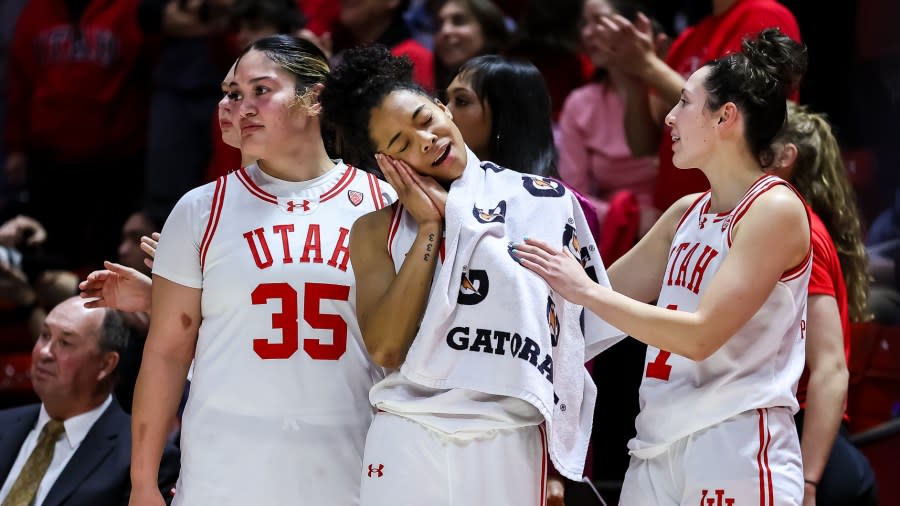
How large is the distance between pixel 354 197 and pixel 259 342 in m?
0.50

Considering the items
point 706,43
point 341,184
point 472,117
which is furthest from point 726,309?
point 706,43

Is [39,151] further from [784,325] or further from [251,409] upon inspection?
[784,325]

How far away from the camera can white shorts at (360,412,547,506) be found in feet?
9.57

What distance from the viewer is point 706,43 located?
15.7 feet

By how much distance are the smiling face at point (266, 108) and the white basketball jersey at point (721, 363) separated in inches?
44.3

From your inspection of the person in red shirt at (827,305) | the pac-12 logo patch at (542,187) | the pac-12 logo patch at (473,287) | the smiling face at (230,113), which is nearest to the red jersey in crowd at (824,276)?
the person in red shirt at (827,305)

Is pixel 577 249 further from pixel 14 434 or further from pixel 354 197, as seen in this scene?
pixel 14 434

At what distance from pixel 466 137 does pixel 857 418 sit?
2.04 m

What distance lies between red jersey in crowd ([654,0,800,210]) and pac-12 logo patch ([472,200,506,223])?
5.11ft

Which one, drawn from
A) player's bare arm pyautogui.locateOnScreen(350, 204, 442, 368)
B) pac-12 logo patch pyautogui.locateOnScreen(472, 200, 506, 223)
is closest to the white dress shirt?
player's bare arm pyautogui.locateOnScreen(350, 204, 442, 368)

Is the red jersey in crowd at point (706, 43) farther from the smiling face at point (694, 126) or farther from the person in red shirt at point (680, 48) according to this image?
the smiling face at point (694, 126)

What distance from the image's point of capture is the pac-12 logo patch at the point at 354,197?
3520 mm

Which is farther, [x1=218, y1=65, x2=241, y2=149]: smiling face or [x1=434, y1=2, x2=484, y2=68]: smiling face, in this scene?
[x1=434, y1=2, x2=484, y2=68]: smiling face

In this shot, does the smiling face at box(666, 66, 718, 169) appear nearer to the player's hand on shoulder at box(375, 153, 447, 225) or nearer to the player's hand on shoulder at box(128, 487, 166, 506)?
the player's hand on shoulder at box(375, 153, 447, 225)
